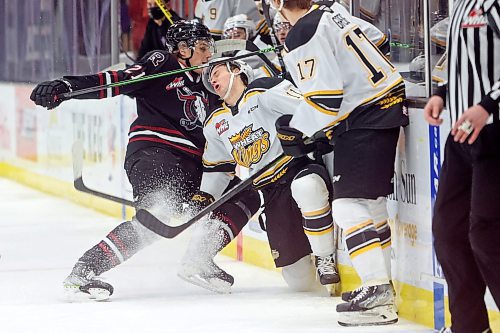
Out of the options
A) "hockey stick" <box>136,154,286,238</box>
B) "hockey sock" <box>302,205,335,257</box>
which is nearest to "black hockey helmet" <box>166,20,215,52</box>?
"hockey stick" <box>136,154,286,238</box>

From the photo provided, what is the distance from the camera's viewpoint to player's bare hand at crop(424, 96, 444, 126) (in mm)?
3084

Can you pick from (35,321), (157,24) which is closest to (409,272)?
(35,321)

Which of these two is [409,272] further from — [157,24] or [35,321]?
[157,24]

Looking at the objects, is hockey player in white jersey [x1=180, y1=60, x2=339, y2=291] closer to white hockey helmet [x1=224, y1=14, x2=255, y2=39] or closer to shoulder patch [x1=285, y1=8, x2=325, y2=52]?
shoulder patch [x1=285, y1=8, x2=325, y2=52]

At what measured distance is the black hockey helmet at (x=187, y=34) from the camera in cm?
471

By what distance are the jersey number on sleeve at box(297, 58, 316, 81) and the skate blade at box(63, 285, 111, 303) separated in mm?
1216

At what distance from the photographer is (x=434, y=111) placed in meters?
3.09

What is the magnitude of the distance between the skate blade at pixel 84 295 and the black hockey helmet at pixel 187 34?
39.7 inches

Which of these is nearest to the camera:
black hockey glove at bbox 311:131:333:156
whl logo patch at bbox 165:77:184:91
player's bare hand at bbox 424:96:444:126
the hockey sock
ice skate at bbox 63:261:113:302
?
player's bare hand at bbox 424:96:444:126

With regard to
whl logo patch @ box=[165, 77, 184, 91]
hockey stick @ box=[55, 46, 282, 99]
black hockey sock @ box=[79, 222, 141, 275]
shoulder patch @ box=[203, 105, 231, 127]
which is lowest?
black hockey sock @ box=[79, 222, 141, 275]

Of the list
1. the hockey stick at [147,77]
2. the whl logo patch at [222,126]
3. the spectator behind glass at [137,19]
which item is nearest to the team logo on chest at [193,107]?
the hockey stick at [147,77]

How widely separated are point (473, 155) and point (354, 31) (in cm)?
95

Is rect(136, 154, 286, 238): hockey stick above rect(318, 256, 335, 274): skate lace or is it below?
above

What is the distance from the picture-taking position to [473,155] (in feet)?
9.75
